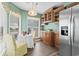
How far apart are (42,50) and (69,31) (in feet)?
2.13

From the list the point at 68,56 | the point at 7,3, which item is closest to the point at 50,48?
the point at 68,56

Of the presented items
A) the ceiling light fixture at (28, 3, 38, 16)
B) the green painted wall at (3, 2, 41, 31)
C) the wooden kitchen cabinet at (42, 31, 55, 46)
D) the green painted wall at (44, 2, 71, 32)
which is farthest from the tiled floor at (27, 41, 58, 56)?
the ceiling light fixture at (28, 3, 38, 16)

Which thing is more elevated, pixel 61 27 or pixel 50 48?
pixel 61 27

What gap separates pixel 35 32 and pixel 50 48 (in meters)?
0.44

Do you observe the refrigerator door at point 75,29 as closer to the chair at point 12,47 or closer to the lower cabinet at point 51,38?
the lower cabinet at point 51,38

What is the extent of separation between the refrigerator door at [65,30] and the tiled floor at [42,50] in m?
0.16

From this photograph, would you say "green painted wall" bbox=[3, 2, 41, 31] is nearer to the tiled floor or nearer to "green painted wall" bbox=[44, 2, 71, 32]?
"green painted wall" bbox=[44, 2, 71, 32]

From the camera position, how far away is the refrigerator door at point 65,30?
2600 millimetres

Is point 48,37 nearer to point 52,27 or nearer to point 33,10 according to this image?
point 52,27

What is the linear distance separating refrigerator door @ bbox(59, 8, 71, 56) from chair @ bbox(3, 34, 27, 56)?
0.74 metres

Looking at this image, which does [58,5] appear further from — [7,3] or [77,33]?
[7,3]

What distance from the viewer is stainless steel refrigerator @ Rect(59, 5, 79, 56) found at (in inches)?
97.8

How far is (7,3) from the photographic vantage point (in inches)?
99.0

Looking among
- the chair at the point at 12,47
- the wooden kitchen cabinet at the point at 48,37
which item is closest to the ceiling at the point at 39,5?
the wooden kitchen cabinet at the point at 48,37
